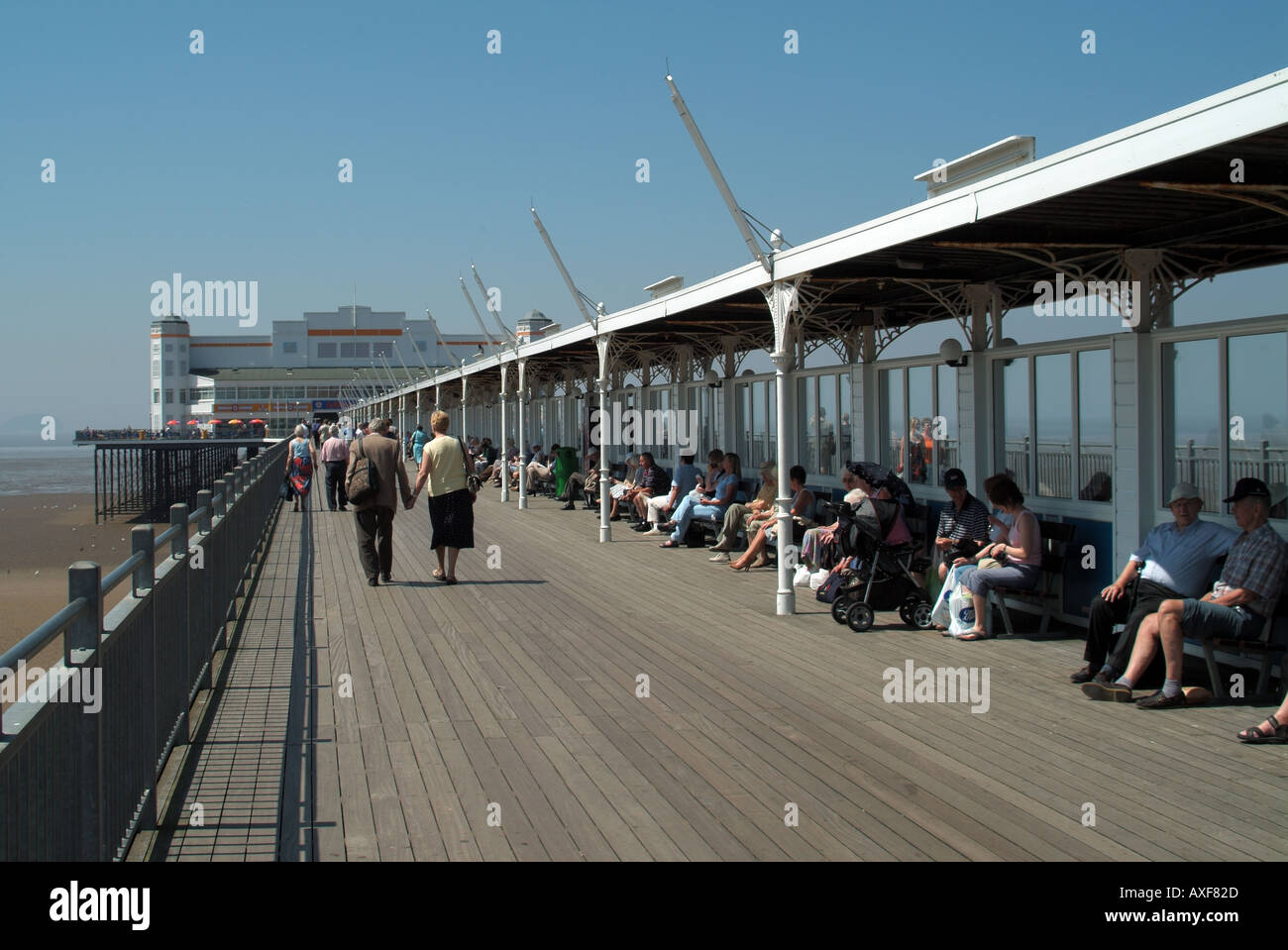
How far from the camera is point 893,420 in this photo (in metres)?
12.3

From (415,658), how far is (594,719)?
205 centimetres

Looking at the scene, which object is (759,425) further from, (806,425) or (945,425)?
(945,425)

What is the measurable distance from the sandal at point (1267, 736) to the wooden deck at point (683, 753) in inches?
2.1

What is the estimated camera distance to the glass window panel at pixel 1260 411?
22.9 feet

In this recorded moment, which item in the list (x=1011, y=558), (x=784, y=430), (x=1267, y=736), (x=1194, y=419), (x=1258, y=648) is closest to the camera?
(x=1267, y=736)

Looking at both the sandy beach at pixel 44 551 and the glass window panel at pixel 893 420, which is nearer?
the glass window panel at pixel 893 420

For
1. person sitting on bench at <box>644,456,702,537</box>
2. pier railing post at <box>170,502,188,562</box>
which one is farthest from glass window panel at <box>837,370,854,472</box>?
pier railing post at <box>170,502,188,562</box>

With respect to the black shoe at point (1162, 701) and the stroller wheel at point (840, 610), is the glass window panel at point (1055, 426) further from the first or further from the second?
the black shoe at point (1162, 701)

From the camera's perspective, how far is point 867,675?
289 inches

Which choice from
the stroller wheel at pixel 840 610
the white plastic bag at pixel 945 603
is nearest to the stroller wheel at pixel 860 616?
the stroller wheel at pixel 840 610

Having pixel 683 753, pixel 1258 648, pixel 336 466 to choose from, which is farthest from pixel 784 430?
pixel 336 466

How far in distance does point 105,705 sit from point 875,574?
21.0 ft

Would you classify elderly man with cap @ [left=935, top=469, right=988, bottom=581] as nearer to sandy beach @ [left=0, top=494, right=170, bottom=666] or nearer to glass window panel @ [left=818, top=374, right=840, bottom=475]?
glass window panel @ [left=818, top=374, right=840, bottom=475]
